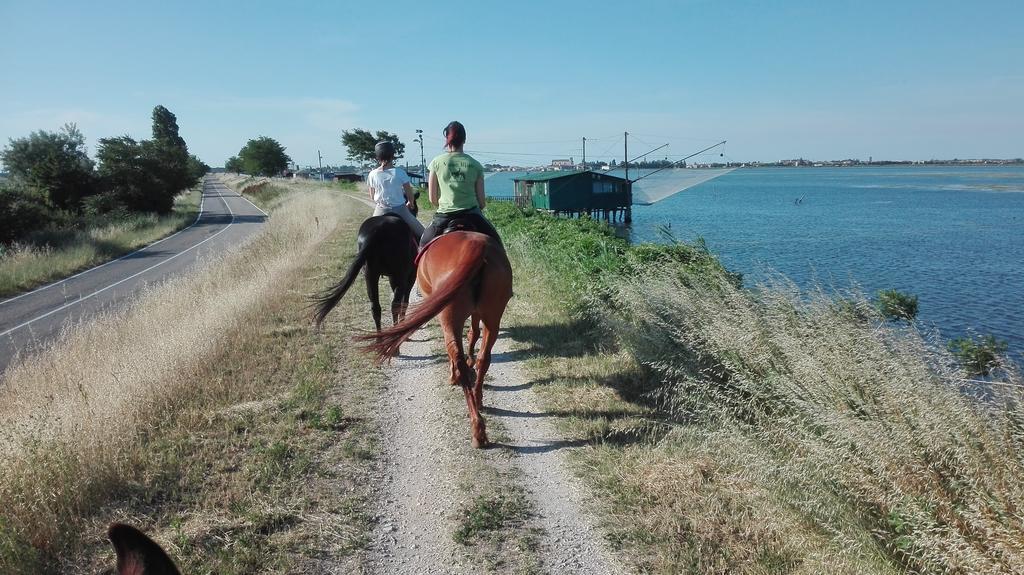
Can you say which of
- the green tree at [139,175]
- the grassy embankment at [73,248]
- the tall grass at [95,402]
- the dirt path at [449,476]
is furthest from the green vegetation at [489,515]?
the green tree at [139,175]

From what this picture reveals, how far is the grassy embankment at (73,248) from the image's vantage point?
1977 cm

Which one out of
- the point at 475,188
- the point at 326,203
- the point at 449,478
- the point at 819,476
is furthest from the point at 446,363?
the point at 326,203

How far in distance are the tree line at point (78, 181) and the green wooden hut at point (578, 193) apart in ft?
97.5

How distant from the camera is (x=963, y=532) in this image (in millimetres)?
2896

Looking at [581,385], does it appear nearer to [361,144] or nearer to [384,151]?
[384,151]

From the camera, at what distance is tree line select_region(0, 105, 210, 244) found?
28125 millimetres

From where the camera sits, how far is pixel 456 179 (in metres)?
6.29

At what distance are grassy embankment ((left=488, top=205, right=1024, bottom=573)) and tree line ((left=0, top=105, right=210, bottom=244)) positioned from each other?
31.9 metres

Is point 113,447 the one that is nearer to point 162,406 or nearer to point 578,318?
point 162,406

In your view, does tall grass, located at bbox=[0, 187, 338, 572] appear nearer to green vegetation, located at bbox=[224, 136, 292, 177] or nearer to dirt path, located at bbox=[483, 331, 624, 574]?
dirt path, located at bbox=[483, 331, 624, 574]

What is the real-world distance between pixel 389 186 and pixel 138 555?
22.0ft

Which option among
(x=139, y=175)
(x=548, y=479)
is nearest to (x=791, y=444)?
(x=548, y=479)

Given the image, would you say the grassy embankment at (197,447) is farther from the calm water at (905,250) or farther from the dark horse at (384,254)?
the calm water at (905,250)

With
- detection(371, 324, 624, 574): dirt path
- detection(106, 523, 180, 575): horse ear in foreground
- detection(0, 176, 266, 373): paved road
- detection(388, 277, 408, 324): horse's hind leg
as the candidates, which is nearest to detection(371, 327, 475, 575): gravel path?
detection(371, 324, 624, 574): dirt path
